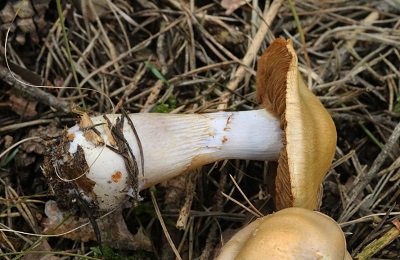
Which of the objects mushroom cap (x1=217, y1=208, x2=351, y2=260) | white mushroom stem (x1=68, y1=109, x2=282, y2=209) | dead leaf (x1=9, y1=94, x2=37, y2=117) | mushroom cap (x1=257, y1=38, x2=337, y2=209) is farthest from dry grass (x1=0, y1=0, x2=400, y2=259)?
mushroom cap (x1=217, y1=208, x2=351, y2=260)

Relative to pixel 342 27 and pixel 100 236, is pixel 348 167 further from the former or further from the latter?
pixel 100 236

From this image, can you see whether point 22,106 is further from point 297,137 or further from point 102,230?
point 297,137

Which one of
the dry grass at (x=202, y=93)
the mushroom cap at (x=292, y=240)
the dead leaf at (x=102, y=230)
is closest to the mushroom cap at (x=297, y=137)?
the mushroom cap at (x=292, y=240)

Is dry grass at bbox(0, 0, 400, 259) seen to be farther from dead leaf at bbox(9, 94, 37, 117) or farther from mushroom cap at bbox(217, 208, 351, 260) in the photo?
mushroom cap at bbox(217, 208, 351, 260)

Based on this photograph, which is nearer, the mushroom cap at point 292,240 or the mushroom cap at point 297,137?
the mushroom cap at point 292,240

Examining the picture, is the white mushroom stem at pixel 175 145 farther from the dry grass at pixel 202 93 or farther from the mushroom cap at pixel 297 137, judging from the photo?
the dry grass at pixel 202 93

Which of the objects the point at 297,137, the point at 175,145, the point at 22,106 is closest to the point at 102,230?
the point at 175,145
